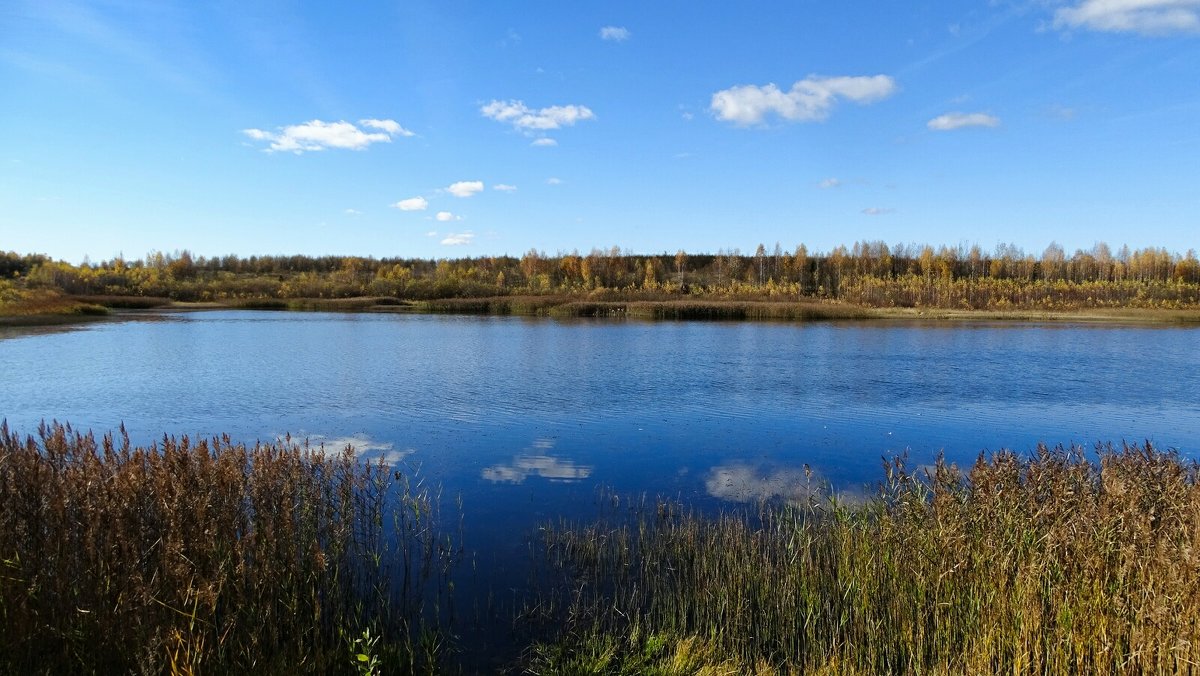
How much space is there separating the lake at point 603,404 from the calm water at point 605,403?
7cm

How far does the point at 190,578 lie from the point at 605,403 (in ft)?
44.3

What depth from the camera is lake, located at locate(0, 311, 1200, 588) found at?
37.0ft

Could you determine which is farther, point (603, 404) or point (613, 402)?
point (613, 402)

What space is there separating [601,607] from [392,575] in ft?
7.51

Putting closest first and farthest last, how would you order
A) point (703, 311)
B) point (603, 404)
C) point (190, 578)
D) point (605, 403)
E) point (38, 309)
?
point (190, 578) → point (603, 404) → point (605, 403) → point (38, 309) → point (703, 311)

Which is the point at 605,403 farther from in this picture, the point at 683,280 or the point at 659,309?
the point at 683,280

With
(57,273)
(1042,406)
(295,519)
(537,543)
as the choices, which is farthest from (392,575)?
(57,273)

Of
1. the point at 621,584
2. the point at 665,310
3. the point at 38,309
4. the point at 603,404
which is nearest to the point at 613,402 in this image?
→ the point at 603,404

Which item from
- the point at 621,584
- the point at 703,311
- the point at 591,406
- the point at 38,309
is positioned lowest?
the point at 621,584

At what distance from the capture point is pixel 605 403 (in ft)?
58.2

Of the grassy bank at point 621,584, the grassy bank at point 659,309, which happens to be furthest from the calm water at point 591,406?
the grassy bank at point 659,309

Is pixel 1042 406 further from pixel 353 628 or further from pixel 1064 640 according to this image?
pixel 353 628

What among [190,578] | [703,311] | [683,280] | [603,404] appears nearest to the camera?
[190,578]

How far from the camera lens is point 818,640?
18.3 ft
